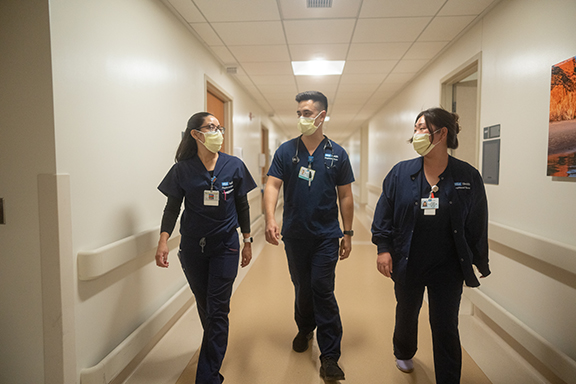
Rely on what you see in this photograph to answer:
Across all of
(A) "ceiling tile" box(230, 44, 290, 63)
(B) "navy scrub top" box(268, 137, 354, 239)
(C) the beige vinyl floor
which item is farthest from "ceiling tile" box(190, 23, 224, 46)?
(C) the beige vinyl floor

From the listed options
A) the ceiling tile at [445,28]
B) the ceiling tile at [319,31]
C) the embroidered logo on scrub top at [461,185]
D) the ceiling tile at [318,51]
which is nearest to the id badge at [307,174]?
the embroidered logo on scrub top at [461,185]

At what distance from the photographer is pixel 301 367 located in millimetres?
2059

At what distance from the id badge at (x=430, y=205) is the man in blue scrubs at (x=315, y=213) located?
19.8 inches

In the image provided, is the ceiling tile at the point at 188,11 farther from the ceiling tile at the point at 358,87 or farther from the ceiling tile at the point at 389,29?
the ceiling tile at the point at 358,87

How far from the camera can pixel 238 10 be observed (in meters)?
2.79

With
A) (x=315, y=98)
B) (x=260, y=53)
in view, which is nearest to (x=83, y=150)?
(x=315, y=98)

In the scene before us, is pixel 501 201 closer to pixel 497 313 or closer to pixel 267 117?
pixel 497 313

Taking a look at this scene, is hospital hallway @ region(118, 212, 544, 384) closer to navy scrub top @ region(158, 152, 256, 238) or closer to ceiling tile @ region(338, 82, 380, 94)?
navy scrub top @ region(158, 152, 256, 238)

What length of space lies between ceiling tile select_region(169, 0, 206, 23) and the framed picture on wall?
2.59 meters

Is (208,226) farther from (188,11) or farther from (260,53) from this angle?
(260,53)

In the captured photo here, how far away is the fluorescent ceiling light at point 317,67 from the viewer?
14.2ft

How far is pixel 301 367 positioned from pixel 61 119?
1.87 metres

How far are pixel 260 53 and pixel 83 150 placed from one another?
2.71 m

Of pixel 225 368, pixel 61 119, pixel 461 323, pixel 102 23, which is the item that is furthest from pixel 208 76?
pixel 461 323
